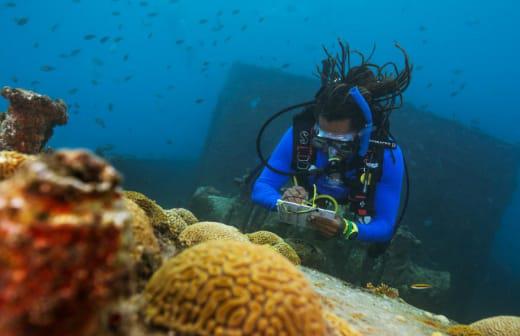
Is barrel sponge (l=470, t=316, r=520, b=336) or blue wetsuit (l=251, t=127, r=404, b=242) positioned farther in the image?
blue wetsuit (l=251, t=127, r=404, b=242)

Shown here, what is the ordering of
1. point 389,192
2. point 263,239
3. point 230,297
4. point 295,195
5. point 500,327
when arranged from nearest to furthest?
point 230,297, point 500,327, point 295,195, point 263,239, point 389,192

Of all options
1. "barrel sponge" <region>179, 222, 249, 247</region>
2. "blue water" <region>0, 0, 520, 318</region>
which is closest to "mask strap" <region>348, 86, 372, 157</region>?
"barrel sponge" <region>179, 222, 249, 247</region>

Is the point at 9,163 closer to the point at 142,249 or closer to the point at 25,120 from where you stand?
the point at 142,249

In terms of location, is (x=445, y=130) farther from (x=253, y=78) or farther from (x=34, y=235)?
(x=34, y=235)

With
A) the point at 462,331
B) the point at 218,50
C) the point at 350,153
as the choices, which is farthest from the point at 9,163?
the point at 218,50

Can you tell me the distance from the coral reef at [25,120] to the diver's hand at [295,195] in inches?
142

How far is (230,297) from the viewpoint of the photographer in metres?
1.73

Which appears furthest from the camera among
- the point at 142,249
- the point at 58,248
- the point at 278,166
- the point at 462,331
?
the point at 278,166

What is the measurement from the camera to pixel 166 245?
116 inches

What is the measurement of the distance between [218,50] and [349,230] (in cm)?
12746

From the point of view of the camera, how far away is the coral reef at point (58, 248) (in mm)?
938

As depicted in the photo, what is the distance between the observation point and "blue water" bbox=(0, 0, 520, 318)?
270 feet

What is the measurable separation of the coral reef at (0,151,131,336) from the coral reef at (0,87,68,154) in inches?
154

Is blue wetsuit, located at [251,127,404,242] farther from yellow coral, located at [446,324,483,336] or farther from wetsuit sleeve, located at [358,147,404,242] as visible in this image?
yellow coral, located at [446,324,483,336]
